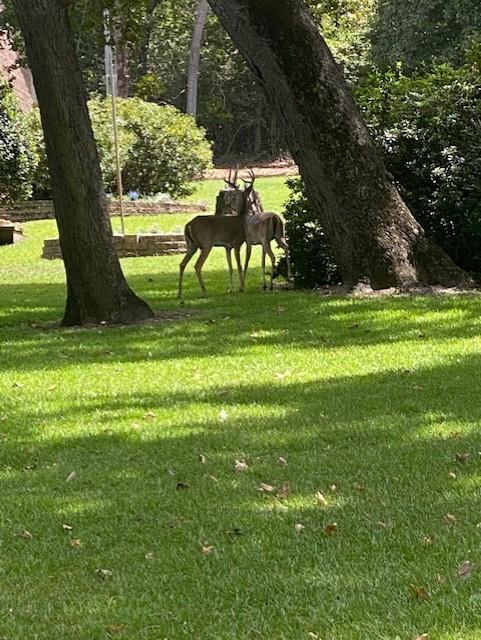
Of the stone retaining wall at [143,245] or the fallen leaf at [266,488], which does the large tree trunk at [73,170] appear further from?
the stone retaining wall at [143,245]

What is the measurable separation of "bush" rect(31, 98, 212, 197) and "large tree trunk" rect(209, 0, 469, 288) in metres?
16.6

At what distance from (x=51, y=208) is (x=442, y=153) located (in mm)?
16374

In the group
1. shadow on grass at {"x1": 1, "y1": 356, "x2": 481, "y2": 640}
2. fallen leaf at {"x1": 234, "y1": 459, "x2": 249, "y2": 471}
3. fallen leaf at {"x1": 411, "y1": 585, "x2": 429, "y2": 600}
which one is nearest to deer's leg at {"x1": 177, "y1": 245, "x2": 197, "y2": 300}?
shadow on grass at {"x1": 1, "y1": 356, "x2": 481, "y2": 640}

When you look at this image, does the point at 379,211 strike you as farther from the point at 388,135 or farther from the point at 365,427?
the point at 365,427

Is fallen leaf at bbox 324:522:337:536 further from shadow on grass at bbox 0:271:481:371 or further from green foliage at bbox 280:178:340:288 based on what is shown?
green foliage at bbox 280:178:340:288

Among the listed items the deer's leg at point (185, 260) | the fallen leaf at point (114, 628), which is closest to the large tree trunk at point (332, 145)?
the deer's leg at point (185, 260)

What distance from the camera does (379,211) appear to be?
12.3m

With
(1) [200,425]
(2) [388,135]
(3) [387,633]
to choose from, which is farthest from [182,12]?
(3) [387,633]

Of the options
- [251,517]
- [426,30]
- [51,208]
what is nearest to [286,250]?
[251,517]

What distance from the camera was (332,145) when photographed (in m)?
12.2

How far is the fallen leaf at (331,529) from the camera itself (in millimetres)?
4467

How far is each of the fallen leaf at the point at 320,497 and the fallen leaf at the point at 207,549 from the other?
708 millimetres

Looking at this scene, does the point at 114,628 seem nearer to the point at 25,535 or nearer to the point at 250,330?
the point at 25,535

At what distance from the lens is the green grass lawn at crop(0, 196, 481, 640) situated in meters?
3.73
